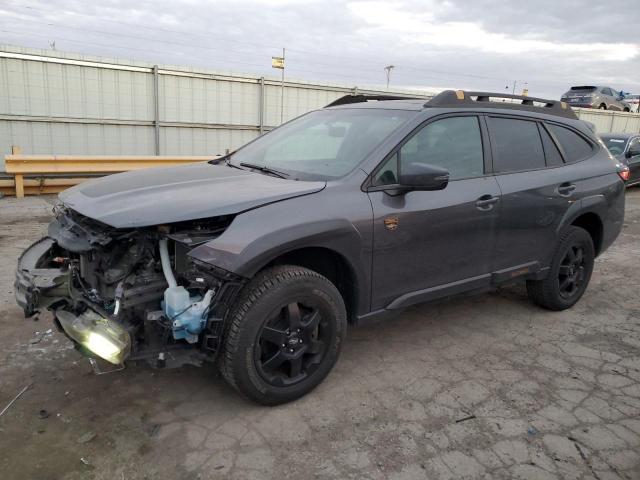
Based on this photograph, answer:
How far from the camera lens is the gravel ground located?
2555mm

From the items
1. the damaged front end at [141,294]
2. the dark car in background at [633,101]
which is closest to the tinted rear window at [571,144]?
the damaged front end at [141,294]

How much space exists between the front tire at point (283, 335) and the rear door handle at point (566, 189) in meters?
2.37

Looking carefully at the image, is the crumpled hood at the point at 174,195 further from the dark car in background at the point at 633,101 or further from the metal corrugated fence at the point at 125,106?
the dark car in background at the point at 633,101

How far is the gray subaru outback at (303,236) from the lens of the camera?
2.67 m

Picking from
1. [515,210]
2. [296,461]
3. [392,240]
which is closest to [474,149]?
[515,210]

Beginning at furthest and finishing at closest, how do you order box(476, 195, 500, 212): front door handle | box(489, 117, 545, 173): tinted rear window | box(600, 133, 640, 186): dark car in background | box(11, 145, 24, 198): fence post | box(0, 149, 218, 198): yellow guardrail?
1. box(600, 133, 640, 186): dark car in background
2. box(11, 145, 24, 198): fence post
3. box(0, 149, 218, 198): yellow guardrail
4. box(489, 117, 545, 173): tinted rear window
5. box(476, 195, 500, 212): front door handle

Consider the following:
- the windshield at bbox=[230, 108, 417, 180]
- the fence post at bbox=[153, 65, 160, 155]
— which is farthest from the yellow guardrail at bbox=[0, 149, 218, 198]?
the windshield at bbox=[230, 108, 417, 180]

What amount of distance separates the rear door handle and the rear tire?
0.33m

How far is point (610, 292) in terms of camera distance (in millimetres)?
5367

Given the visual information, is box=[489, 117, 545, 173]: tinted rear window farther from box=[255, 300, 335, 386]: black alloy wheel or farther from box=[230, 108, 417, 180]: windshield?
box=[255, 300, 335, 386]: black alloy wheel

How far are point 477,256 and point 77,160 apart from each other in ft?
27.1

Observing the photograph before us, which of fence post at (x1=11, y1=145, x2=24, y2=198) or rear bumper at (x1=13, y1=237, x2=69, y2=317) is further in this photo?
fence post at (x1=11, y1=145, x2=24, y2=198)

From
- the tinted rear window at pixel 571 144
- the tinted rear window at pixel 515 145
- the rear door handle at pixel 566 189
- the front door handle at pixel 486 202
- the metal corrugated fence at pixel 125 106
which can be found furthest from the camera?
the metal corrugated fence at pixel 125 106

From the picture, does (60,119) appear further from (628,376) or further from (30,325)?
(628,376)
